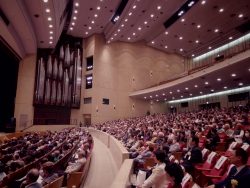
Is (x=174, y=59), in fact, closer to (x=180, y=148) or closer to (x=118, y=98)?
(x=118, y=98)

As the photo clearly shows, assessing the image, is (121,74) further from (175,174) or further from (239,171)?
(175,174)

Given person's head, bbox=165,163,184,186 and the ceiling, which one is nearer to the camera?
person's head, bbox=165,163,184,186

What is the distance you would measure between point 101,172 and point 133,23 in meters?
13.7

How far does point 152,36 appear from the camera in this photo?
19016 millimetres

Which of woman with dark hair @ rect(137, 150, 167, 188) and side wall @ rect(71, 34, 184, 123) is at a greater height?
side wall @ rect(71, 34, 184, 123)

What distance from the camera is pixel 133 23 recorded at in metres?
16.2

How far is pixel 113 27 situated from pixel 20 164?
48.5 feet

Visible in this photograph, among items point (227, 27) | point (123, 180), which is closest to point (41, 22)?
point (123, 180)

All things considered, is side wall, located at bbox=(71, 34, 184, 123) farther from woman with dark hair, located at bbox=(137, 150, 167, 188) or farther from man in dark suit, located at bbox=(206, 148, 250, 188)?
man in dark suit, located at bbox=(206, 148, 250, 188)

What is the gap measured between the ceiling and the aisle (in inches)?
295

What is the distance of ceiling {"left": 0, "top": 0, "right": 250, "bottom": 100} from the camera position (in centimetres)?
1001

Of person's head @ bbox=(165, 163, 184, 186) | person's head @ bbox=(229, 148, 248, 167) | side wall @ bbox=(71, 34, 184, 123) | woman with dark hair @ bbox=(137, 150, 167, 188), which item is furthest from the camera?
side wall @ bbox=(71, 34, 184, 123)

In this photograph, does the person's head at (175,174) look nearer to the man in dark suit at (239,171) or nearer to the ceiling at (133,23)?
the man in dark suit at (239,171)

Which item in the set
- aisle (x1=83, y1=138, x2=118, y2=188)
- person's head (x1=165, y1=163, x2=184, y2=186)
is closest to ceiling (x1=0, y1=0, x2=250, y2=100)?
aisle (x1=83, y1=138, x2=118, y2=188)
